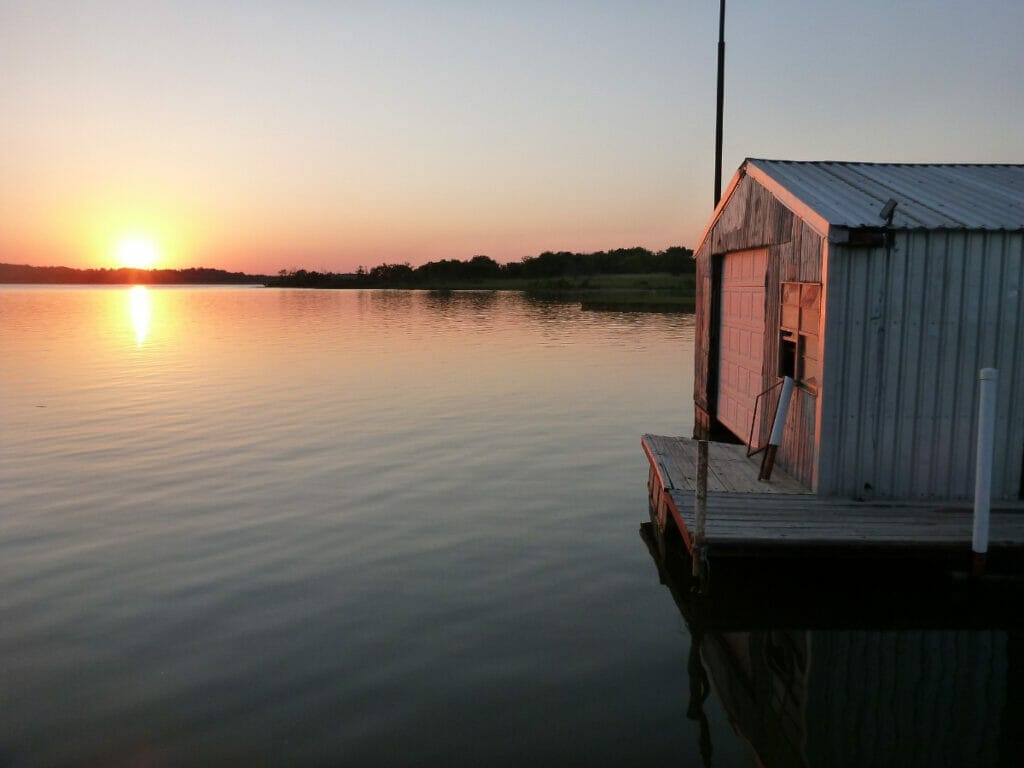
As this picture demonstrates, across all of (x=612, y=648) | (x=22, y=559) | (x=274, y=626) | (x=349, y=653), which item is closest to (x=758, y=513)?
(x=612, y=648)

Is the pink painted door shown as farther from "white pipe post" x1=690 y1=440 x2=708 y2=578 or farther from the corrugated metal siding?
"white pipe post" x1=690 y1=440 x2=708 y2=578

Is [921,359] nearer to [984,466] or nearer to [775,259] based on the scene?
[984,466]

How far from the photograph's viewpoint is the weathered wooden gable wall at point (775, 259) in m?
10.1

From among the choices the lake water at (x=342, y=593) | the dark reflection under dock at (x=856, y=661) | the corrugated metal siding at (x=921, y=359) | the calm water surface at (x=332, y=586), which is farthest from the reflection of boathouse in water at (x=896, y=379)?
the calm water surface at (x=332, y=586)

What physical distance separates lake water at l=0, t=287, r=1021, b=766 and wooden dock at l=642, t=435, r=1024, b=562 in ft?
2.93

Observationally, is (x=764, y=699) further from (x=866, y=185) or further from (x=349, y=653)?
(x=866, y=185)

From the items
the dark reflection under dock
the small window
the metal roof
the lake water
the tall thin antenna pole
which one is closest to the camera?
the dark reflection under dock

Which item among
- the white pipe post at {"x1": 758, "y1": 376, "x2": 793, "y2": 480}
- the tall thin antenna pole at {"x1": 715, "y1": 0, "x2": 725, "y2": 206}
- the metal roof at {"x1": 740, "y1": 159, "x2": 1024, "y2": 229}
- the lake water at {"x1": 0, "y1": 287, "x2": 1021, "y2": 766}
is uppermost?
the tall thin antenna pole at {"x1": 715, "y1": 0, "x2": 725, "y2": 206}

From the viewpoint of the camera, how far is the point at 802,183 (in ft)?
37.8

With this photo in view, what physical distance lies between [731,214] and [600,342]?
26.5 m

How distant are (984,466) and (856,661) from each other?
2292 mm

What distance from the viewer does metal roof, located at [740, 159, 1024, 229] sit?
9383 millimetres


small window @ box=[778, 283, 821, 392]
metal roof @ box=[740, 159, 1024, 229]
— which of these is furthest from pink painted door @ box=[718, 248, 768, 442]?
metal roof @ box=[740, 159, 1024, 229]

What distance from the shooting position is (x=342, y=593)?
9.03 meters
